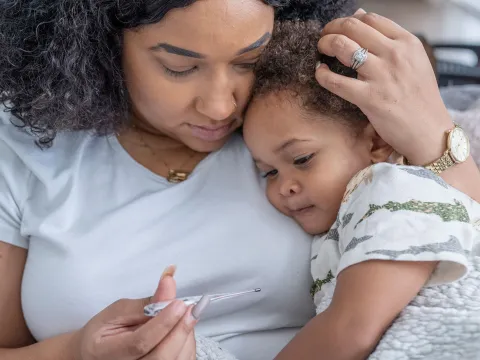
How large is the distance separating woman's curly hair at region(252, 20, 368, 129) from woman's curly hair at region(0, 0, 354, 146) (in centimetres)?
7

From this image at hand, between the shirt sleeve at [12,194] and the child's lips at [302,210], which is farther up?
the child's lips at [302,210]

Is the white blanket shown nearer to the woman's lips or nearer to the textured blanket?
the textured blanket

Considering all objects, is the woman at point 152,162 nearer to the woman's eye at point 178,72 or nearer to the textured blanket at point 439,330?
the woman's eye at point 178,72

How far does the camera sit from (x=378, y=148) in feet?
4.09

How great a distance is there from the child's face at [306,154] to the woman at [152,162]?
5 centimetres

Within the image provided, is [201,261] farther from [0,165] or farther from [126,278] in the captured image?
[0,165]

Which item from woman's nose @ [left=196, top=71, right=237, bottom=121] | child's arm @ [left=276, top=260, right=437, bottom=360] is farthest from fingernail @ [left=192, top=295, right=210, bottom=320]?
woman's nose @ [left=196, top=71, right=237, bottom=121]

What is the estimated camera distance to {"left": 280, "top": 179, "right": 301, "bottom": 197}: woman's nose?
123 centimetres

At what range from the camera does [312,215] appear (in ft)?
4.09

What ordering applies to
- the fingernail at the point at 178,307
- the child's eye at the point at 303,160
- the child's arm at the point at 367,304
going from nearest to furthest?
the fingernail at the point at 178,307 → the child's arm at the point at 367,304 → the child's eye at the point at 303,160

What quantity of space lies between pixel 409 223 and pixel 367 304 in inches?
5.4

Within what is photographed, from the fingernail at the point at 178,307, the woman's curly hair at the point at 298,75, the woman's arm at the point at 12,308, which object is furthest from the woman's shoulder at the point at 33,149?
the fingernail at the point at 178,307

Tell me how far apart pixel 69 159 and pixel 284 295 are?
1.56 ft

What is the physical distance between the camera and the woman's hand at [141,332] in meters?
0.90
